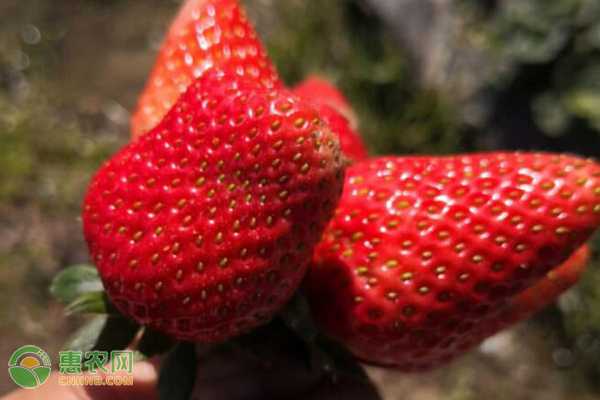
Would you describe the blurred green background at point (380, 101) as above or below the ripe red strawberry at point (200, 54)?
below

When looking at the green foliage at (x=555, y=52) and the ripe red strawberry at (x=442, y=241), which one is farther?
the green foliage at (x=555, y=52)

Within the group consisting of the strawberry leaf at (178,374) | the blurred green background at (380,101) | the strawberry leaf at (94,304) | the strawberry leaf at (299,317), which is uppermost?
the strawberry leaf at (94,304)

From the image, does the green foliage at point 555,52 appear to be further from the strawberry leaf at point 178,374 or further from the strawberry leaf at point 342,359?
the strawberry leaf at point 178,374

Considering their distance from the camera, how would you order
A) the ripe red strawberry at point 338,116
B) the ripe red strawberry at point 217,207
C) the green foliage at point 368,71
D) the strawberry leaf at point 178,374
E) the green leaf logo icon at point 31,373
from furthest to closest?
the green foliage at point 368,71
the green leaf logo icon at point 31,373
the ripe red strawberry at point 338,116
the strawberry leaf at point 178,374
the ripe red strawberry at point 217,207

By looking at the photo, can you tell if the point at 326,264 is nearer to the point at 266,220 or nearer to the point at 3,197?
the point at 266,220

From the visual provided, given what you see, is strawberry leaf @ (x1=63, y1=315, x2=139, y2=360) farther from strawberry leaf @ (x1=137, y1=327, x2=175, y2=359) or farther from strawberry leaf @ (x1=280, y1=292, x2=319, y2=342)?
strawberry leaf @ (x1=280, y1=292, x2=319, y2=342)

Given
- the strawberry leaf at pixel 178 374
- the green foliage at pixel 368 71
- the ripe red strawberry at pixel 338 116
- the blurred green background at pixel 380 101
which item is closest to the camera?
the strawberry leaf at pixel 178 374

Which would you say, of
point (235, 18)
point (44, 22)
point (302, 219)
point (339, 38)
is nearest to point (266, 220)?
point (302, 219)

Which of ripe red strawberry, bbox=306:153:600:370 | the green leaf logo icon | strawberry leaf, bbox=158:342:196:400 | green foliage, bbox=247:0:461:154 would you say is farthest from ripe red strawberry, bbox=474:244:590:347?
green foliage, bbox=247:0:461:154

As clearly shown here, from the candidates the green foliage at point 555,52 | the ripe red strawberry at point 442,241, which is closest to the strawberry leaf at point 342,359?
the ripe red strawberry at point 442,241
